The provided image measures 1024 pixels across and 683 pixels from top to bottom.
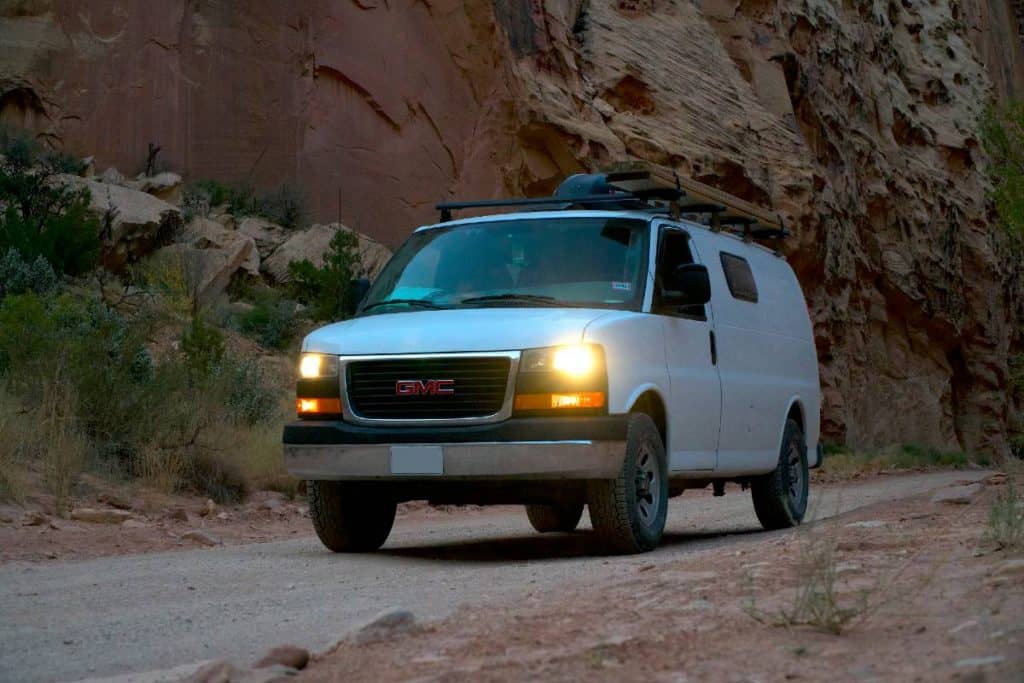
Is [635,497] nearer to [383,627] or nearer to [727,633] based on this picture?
[383,627]

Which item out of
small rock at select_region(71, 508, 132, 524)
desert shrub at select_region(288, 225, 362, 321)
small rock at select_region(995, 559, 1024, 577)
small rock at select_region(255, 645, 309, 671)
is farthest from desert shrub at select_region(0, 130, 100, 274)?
small rock at select_region(995, 559, 1024, 577)

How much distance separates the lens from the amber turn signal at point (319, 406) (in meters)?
8.89

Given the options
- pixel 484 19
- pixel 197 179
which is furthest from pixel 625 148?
pixel 197 179

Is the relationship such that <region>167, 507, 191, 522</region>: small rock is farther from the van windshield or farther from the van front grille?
the van front grille

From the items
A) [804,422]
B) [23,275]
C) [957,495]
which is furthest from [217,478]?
[23,275]

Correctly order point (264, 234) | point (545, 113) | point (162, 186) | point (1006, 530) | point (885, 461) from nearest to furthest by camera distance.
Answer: point (1006, 530), point (545, 113), point (885, 461), point (162, 186), point (264, 234)

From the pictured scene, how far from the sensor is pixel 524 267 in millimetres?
9570

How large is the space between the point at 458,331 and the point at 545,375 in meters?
0.62

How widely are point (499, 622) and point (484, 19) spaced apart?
23.9m

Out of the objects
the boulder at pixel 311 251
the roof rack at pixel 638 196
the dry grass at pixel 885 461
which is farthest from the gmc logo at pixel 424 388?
the boulder at pixel 311 251

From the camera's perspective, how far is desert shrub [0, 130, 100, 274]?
2220 centimetres

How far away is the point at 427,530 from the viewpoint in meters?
12.1

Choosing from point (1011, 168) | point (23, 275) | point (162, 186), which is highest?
point (162, 186)

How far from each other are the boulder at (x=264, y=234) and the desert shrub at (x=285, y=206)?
15.7 inches
